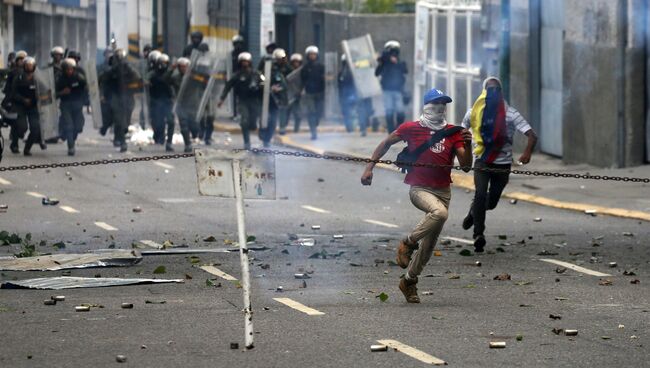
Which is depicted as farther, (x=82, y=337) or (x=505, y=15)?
(x=505, y=15)

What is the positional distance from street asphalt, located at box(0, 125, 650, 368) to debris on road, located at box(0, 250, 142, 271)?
0.17 metres

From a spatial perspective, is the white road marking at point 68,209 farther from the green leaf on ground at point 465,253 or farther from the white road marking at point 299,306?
the white road marking at point 299,306

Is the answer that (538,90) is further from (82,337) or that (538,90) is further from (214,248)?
(82,337)

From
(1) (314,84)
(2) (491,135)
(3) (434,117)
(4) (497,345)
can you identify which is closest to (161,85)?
(1) (314,84)

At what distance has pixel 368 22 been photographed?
4169 centimetres

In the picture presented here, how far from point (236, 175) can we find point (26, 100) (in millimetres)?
19560

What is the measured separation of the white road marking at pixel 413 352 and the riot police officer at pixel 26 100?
63.7 ft

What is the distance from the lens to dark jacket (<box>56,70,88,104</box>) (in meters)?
30.2

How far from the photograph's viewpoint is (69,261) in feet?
48.0

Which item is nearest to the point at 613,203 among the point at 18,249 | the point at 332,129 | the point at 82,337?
the point at 18,249

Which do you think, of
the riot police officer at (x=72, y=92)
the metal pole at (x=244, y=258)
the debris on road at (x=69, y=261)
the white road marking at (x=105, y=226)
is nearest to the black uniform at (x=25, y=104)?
the riot police officer at (x=72, y=92)

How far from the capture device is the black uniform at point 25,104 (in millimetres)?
29406

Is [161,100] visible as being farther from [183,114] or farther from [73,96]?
[73,96]

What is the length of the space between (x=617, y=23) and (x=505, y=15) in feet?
5.08
